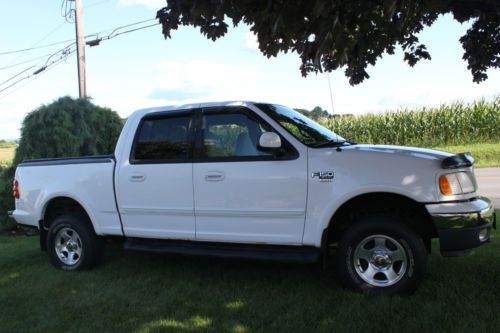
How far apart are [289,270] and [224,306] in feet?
4.21


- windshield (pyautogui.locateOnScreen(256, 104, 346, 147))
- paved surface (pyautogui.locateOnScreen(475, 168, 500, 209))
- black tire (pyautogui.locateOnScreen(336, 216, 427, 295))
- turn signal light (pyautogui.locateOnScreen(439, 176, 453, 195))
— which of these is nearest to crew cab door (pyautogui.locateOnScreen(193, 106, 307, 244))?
windshield (pyautogui.locateOnScreen(256, 104, 346, 147))

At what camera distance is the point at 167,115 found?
578cm

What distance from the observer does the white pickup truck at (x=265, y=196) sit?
4.52m

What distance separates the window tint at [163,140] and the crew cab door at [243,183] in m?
0.20

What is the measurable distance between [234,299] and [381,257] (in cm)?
148

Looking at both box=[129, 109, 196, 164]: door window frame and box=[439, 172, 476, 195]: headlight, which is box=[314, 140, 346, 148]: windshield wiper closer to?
box=[439, 172, 476, 195]: headlight

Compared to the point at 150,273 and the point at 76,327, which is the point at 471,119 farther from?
the point at 76,327

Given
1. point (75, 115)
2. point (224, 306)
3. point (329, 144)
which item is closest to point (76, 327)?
point (224, 306)

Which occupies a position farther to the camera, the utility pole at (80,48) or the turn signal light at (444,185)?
the utility pole at (80,48)

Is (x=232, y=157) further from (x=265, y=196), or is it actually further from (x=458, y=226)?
(x=458, y=226)

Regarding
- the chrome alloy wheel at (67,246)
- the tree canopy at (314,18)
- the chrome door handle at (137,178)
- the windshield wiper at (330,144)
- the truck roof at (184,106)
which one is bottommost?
the chrome alloy wheel at (67,246)

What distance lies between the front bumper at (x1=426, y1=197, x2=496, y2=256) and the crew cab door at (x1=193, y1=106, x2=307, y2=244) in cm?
126

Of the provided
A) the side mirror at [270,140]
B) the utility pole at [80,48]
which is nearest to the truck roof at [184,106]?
the side mirror at [270,140]

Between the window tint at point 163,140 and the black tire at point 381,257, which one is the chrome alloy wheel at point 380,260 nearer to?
the black tire at point 381,257
